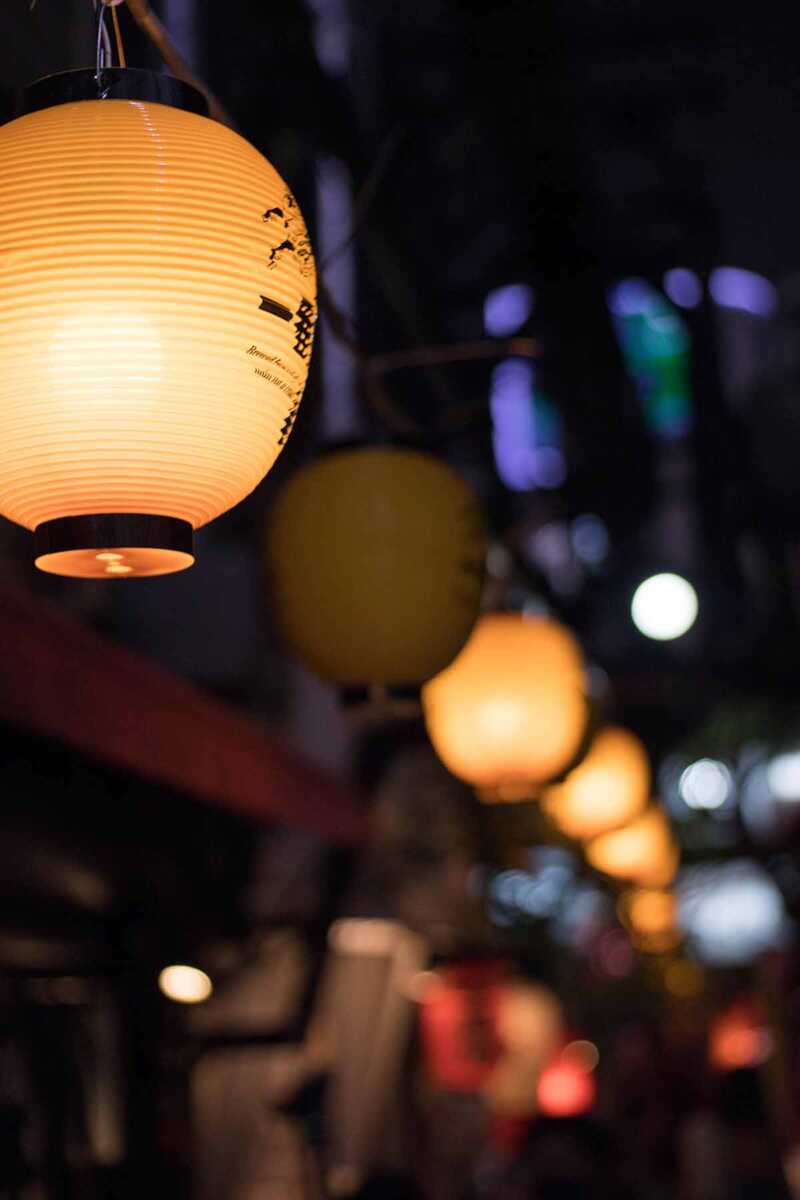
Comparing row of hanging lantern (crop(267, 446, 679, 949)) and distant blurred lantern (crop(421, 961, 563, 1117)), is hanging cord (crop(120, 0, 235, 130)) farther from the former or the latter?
distant blurred lantern (crop(421, 961, 563, 1117))

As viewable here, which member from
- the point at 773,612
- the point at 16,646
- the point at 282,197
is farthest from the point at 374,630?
the point at 773,612

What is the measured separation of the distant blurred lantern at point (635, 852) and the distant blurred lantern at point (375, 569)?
22.1 ft

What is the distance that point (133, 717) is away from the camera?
4254 mm

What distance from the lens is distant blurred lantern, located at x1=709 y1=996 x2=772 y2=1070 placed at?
12.7 metres

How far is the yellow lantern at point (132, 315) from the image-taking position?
1.99m

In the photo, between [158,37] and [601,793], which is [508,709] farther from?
[601,793]

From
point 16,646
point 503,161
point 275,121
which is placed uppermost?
point 503,161

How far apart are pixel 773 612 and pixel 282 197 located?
39.4 feet

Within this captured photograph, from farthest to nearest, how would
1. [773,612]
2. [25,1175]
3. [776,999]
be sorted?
[773,612]
[776,999]
[25,1175]

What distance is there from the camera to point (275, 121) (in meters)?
4.91

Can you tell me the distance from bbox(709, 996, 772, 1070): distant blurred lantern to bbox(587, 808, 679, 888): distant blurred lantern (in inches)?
86.3

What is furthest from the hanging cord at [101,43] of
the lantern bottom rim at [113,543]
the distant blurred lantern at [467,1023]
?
the distant blurred lantern at [467,1023]

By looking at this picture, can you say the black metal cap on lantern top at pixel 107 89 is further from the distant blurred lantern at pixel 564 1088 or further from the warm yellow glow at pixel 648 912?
the warm yellow glow at pixel 648 912

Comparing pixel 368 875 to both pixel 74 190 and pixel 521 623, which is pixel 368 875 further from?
pixel 74 190
